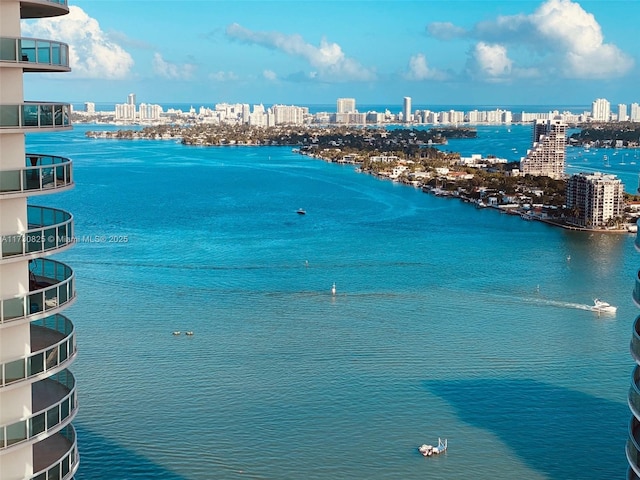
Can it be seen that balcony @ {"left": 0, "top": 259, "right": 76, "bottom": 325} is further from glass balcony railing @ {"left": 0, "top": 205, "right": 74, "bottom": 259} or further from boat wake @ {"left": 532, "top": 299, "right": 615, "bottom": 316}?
boat wake @ {"left": 532, "top": 299, "right": 615, "bottom": 316}

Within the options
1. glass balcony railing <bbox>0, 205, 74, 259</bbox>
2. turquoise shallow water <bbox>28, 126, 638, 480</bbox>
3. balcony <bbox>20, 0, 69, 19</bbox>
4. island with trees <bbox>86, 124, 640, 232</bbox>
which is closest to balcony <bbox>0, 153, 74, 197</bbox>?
glass balcony railing <bbox>0, 205, 74, 259</bbox>

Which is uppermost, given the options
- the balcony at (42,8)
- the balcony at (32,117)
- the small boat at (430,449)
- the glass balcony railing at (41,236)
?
the balcony at (42,8)

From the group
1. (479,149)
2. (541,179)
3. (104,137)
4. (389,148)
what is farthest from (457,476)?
(104,137)

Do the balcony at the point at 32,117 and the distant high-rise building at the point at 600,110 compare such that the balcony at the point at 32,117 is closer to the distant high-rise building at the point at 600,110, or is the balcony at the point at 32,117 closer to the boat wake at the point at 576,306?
the boat wake at the point at 576,306

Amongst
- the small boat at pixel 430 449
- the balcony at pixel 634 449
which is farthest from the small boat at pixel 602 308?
the balcony at pixel 634 449

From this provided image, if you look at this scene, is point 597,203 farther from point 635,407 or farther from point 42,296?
point 42,296

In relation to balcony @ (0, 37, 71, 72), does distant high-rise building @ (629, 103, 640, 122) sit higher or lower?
higher

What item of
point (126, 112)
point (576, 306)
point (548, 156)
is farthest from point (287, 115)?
point (576, 306)
